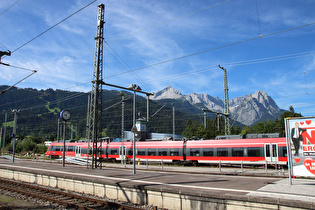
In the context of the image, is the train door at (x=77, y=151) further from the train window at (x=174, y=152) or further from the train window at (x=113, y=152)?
the train window at (x=174, y=152)

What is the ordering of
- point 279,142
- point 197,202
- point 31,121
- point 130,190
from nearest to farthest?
1. point 197,202
2. point 130,190
3. point 279,142
4. point 31,121

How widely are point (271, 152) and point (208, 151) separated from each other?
6965 mm

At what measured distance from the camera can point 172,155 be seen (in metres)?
31.6

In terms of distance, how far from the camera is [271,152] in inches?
955

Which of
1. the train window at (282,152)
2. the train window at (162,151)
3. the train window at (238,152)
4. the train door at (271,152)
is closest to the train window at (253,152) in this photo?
the train window at (238,152)

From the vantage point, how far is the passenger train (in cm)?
2422

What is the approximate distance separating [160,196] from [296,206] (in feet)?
16.2

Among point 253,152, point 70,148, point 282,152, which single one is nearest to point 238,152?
point 253,152

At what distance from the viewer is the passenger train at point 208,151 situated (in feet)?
79.5

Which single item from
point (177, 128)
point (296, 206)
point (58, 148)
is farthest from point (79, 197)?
point (177, 128)

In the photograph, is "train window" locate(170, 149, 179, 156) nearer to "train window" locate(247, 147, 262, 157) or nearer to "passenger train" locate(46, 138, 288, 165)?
"passenger train" locate(46, 138, 288, 165)

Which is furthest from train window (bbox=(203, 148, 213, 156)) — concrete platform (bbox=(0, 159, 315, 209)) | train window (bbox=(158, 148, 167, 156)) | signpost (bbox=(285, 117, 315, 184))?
signpost (bbox=(285, 117, 315, 184))

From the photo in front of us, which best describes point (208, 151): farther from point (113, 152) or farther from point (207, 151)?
point (113, 152)

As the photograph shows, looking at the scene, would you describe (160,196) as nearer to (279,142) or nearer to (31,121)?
(279,142)
